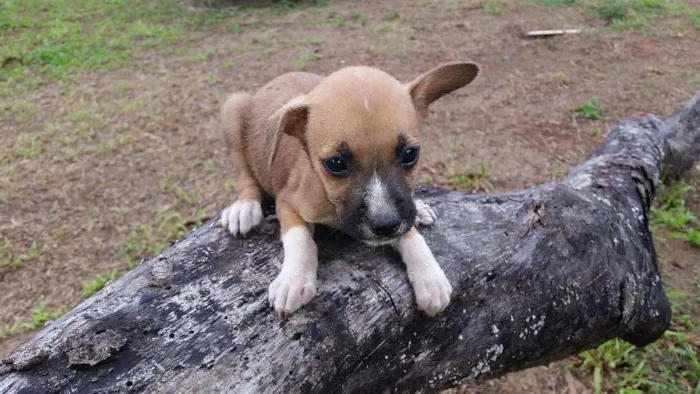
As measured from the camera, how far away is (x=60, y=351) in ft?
6.79

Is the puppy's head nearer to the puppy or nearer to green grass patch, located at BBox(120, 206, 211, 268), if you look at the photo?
the puppy

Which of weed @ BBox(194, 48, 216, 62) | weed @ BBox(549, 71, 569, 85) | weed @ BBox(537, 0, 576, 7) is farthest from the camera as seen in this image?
weed @ BBox(537, 0, 576, 7)

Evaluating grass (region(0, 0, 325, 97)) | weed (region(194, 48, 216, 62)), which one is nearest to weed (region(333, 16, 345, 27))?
grass (region(0, 0, 325, 97))

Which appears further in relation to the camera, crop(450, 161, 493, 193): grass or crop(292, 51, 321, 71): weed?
crop(292, 51, 321, 71): weed

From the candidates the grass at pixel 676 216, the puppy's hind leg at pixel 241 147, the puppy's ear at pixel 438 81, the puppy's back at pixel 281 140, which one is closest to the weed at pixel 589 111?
the grass at pixel 676 216

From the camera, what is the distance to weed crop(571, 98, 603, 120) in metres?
6.97

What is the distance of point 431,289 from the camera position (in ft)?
8.27

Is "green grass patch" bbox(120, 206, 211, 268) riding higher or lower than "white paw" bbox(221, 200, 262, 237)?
lower

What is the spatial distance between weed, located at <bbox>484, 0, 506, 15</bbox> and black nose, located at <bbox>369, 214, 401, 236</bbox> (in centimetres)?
985

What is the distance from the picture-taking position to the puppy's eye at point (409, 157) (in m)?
2.55

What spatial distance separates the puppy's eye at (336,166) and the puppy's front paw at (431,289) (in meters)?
0.58

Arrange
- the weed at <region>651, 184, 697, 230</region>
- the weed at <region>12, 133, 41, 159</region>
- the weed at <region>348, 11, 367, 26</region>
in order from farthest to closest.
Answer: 1. the weed at <region>348, 11, 367, 26</region>
2. the weed at <region>12, 133, 41, 159</region>
3. the weed at <region>651, 184, 697, 230</region>

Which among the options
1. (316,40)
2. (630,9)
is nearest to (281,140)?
(316,40)

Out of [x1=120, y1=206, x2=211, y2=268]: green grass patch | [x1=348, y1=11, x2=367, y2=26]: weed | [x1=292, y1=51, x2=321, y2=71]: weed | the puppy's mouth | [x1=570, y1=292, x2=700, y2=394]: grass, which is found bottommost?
[x1=570, y1=292, x2=700, y2=394]: grass
